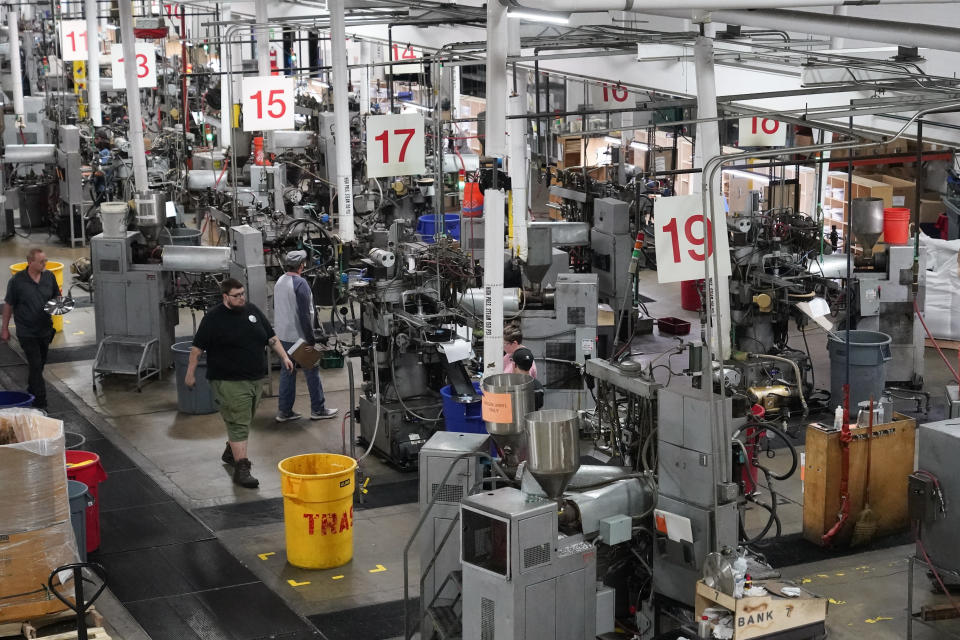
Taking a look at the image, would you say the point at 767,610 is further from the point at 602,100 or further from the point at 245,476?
the point at 602,100

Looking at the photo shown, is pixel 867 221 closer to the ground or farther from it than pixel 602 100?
closer to the ground

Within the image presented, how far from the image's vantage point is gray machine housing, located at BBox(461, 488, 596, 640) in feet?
20.1

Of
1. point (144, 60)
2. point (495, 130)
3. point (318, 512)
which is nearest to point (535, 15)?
point (495, 130)

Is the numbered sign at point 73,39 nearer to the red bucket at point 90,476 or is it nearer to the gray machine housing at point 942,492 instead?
the red bucket at point 90,476

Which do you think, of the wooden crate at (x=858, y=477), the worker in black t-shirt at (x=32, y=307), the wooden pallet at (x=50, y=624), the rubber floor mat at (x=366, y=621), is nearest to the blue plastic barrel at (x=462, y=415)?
the rubber floor mat at (x=366, y=621)

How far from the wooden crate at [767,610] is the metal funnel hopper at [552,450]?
920 mm

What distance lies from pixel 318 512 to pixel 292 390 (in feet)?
11.2

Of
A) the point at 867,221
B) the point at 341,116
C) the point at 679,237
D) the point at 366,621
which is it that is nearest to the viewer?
the point at 366,621

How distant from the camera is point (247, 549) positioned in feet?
28.5

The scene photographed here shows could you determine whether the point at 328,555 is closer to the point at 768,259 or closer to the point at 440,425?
the point at 440,425

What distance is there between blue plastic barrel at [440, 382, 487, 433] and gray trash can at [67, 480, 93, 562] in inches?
118

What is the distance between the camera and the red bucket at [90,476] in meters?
8.22

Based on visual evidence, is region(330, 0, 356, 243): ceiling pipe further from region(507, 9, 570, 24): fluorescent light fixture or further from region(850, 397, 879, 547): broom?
region(850, 397, 879, 547): broom

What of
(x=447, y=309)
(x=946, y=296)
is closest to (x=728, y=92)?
(x=946, y=296)
